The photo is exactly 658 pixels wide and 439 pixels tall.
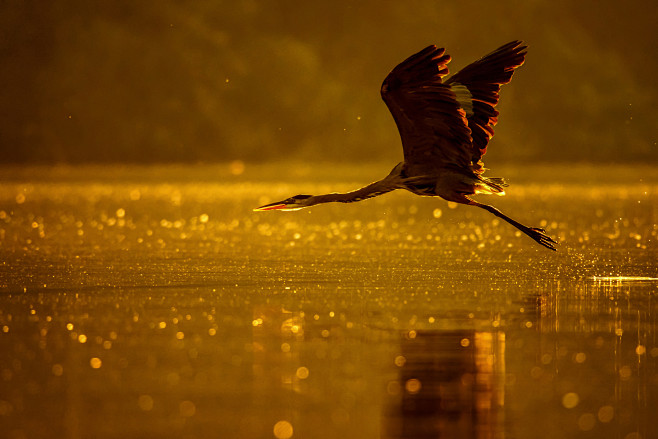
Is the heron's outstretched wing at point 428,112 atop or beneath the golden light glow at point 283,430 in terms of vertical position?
atop

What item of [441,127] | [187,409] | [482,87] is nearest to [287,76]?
[482,87]

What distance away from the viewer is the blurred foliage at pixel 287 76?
92750 mm

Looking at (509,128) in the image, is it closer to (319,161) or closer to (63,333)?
(319,161)

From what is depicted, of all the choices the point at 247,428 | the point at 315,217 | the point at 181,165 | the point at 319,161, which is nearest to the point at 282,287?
the point at 247,428

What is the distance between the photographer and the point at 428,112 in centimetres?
1354

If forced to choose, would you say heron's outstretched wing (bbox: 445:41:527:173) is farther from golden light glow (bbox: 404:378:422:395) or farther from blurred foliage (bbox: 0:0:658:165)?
blurred foliage (bbox: 0:0:658:165)

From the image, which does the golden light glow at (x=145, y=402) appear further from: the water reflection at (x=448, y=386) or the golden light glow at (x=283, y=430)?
the water reflection at (x=448, y=386)

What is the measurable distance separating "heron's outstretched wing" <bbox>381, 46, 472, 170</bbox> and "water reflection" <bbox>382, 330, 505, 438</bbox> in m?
2.54

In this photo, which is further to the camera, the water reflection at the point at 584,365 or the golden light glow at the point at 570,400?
the golden light glow at the point at 570,400

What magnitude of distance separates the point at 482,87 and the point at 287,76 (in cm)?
8940

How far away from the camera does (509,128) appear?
3679 inches

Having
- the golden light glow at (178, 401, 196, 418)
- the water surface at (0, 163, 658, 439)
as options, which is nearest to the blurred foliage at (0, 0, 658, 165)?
the water surface at (0, 163, 658, 439)

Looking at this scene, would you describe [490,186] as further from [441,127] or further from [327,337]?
[327,337]

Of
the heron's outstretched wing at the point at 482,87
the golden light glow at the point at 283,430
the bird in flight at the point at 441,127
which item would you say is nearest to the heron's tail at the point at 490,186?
the bird in flight at the point at 441,127
